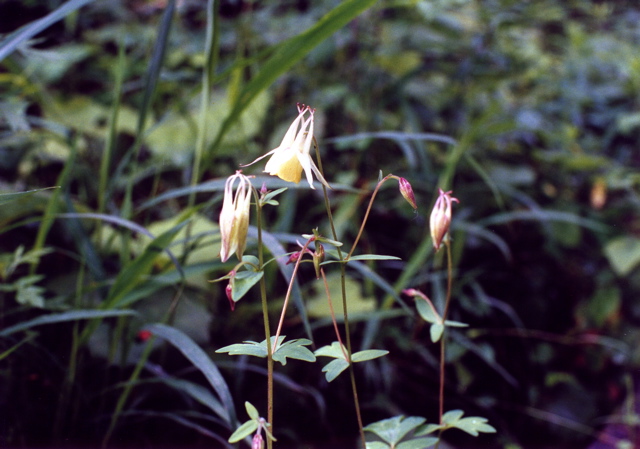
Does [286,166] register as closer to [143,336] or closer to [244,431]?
[244,431]

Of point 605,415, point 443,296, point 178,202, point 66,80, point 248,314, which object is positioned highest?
point 66,80

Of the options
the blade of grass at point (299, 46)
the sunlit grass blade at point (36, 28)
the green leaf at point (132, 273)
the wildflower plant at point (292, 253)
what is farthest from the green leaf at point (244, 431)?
the sunlit grass blade at point (36, 28)

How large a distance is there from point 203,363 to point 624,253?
1418 millimetres

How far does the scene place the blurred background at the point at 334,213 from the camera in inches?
37.1

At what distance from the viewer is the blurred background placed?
0.94 metres

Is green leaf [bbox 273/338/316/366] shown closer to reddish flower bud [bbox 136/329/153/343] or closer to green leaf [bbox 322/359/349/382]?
green leaf [bbox 322/359/349/382]

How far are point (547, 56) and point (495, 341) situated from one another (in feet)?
5.20

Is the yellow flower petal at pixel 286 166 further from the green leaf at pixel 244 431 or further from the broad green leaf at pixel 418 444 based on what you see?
the broad green leaf at pixel 418 444

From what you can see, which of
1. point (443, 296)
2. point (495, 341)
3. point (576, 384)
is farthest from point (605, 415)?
point (443, 296)

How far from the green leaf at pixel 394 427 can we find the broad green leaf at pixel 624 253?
122cm

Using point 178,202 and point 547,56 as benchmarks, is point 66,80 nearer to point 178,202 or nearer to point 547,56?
point 178,202

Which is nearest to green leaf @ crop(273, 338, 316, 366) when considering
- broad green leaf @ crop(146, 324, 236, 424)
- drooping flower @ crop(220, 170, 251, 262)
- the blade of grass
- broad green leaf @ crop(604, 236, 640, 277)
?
drooping flower @ crop(220, 170, 251, 262)

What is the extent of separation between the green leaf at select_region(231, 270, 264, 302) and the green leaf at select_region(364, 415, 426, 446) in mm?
257

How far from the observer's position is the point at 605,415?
1.48 m
